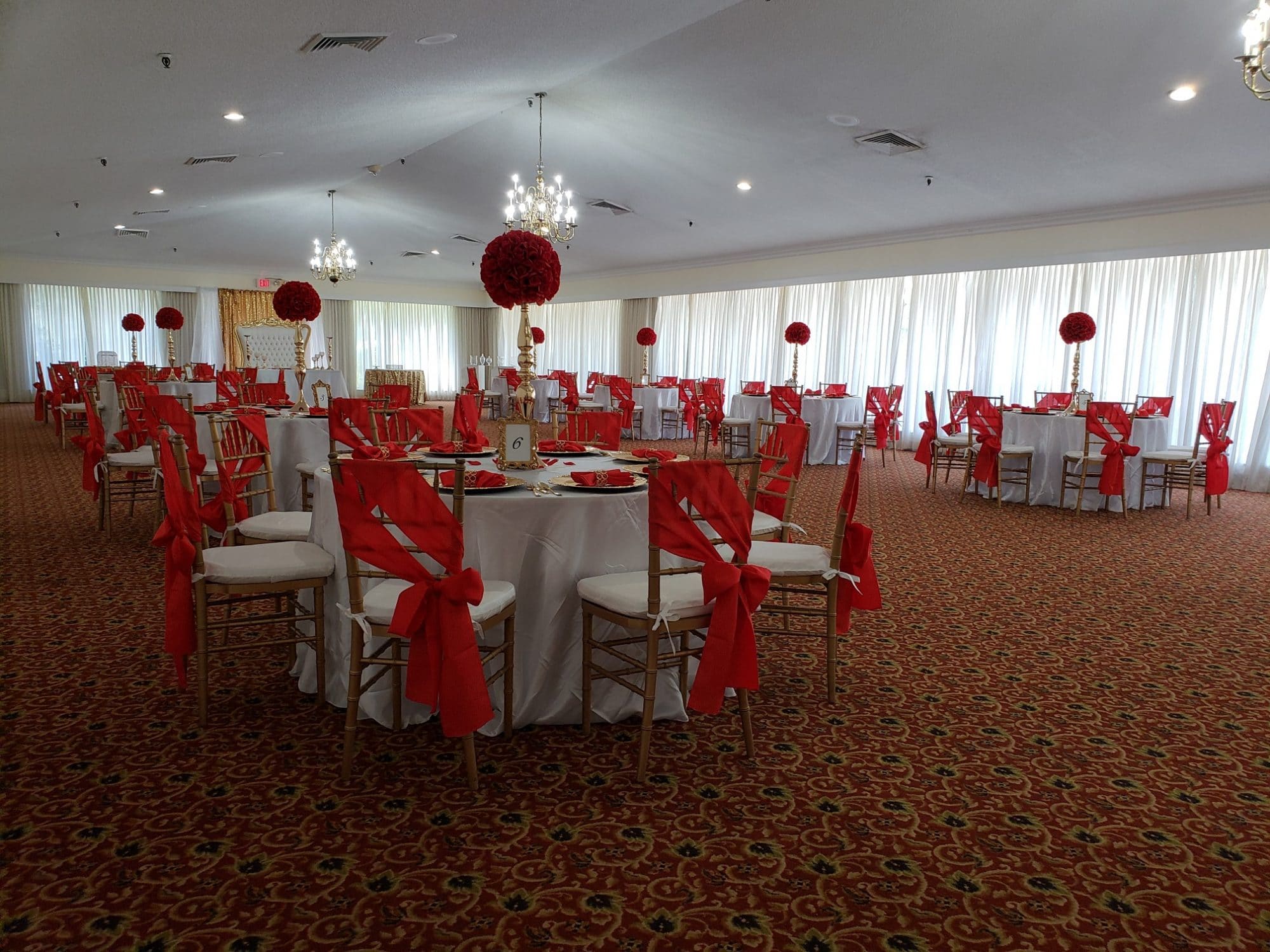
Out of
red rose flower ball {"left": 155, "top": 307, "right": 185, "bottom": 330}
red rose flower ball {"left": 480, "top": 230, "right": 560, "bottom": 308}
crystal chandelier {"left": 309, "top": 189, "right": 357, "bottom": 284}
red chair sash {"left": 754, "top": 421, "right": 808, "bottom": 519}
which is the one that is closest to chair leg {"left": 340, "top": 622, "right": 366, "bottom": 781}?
red rose flower ball {"left": 480, "top": 230, "right": 560, "bottom": 308}

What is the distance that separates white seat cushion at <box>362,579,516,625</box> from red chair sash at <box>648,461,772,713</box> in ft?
1.68

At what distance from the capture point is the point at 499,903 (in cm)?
184

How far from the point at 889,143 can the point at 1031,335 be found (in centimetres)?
455

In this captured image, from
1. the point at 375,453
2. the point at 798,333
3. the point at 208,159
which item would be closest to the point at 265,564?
the point at 375,453

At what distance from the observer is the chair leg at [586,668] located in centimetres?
261

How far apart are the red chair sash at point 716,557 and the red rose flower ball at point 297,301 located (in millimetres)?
4929

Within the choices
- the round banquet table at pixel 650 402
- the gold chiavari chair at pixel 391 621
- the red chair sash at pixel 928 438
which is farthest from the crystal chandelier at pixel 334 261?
the gold chiavari chair at pixel 391 621

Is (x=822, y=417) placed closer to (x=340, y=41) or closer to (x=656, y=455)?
(x=340, y=41)

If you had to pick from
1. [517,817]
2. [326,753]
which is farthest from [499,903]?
[326,753]

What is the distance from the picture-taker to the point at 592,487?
2719 millimetres

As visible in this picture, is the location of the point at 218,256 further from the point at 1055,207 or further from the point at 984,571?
the point at 984,571

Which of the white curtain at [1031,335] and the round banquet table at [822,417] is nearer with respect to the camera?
the white curtain at [1031,335]

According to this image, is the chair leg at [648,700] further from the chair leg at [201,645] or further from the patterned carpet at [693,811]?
the chair leg at [201,645]

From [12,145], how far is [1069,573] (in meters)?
8.41
